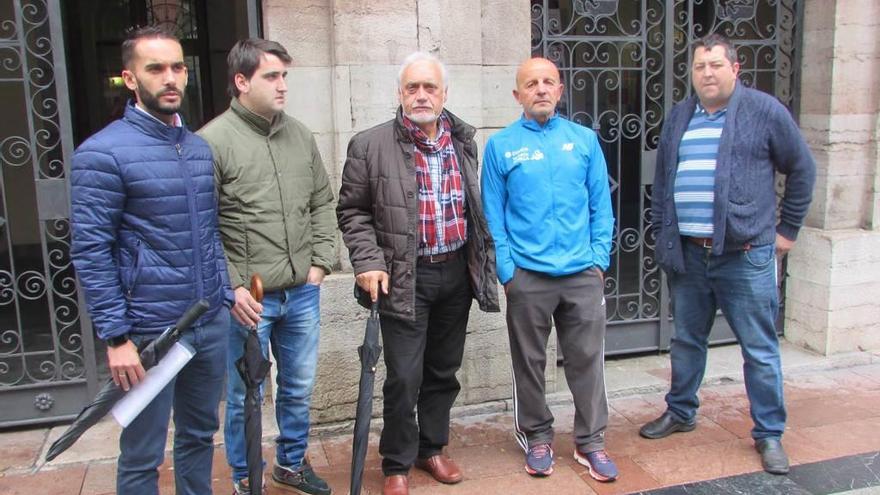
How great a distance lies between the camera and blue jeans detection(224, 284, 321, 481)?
335 cm

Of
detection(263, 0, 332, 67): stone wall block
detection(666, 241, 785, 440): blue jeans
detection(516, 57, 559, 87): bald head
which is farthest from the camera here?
detection(263, 0, 332, 67): stone wall block

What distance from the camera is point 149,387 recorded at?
2732 mm

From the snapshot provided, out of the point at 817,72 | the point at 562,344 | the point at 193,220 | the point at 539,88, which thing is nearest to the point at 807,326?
the point at 817,72

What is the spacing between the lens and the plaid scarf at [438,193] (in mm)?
3414

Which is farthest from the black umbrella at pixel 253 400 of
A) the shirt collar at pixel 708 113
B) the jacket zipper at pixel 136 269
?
the shirt collar at pixel 708 113

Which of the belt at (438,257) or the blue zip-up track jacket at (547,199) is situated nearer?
the belt at (438,257)

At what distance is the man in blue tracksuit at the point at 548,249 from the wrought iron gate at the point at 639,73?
1.42 metres

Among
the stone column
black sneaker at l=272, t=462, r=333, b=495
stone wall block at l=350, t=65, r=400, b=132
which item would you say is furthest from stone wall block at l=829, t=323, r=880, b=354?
black sneaker at l=272, t=462, r=333, b=495

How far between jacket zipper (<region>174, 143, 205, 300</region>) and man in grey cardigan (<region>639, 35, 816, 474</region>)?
2.46 m

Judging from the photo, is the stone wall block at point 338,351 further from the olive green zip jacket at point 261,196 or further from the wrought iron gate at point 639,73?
the wrought iron gate at point 639,73

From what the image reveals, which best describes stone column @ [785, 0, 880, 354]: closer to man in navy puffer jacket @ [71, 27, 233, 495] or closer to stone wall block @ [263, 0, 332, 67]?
stone wall block @ [263, 0, 332, 67]

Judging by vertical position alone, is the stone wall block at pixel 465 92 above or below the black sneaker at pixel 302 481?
above

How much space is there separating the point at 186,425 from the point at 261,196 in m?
0.99

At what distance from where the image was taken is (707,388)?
198 inches
